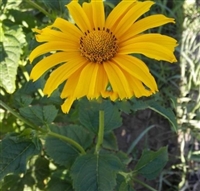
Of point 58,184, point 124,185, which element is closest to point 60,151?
point 58,184

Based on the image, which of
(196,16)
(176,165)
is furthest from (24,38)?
(196,16)

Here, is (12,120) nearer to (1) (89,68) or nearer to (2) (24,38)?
(2) (24,38)

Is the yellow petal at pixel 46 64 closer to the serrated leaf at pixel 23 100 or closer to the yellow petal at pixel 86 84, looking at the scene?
the yellow petal at pixel 86 84

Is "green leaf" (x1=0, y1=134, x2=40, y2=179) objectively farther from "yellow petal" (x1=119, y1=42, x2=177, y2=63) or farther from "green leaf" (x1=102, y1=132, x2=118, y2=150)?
"yellow petal" (x1=119, y1=42, x2=177, y2=63)

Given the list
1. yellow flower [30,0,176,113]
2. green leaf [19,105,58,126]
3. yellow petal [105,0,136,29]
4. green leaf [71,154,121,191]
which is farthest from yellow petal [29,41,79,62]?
green leaf [71,154,121,191]

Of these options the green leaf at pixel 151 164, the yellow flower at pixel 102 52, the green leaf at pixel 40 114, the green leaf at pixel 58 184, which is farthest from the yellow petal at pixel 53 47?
the green leaf at pixel 58 184
